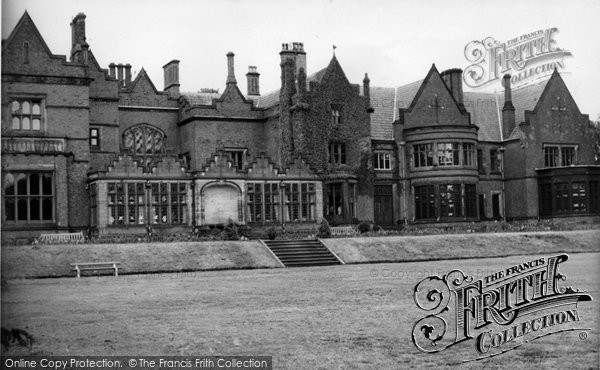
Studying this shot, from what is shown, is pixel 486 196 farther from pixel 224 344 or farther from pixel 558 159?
pixel 224 344

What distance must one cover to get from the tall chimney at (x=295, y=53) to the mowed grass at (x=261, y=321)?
23517 millimetres

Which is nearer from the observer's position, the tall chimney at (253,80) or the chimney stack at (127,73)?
the chimney stack at (127,73)

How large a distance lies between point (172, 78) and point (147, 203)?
14016 millimetres

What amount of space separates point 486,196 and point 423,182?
617cm

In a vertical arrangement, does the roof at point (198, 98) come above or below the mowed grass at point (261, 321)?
above

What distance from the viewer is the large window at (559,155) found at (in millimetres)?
51797

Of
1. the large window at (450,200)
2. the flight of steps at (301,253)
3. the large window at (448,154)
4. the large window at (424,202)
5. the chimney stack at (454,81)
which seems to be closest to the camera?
the flight of steps at (301,253)

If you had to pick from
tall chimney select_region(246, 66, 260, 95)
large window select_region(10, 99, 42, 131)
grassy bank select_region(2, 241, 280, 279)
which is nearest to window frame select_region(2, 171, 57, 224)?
large window select_region(10, 99, 42, 131)

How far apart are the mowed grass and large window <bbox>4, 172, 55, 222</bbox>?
12.7 meters

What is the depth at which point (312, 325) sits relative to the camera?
14422 mm

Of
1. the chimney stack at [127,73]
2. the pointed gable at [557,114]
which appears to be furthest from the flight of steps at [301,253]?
the pointed gable at [557,114]

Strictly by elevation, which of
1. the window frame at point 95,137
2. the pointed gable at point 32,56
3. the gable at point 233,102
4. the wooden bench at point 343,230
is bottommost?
the wooden bench at point 343,230

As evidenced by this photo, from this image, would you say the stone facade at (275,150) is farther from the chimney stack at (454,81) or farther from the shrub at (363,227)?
the shrub at (363,227)

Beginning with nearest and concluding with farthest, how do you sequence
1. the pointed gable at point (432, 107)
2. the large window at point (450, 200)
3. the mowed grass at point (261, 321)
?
the mowed grass at point (261, 321) < the large window at point (450, 200) < the pointed gable at point (432, 107)
